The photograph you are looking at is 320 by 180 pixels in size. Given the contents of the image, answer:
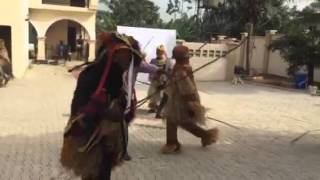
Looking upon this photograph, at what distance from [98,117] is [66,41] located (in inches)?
1322

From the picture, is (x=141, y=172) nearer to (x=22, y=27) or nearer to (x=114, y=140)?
(x=114, y=140)

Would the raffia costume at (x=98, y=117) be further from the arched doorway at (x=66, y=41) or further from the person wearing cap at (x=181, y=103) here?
the arched doorway at (x=66, y=41)

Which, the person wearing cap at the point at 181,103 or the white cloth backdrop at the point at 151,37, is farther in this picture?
the white cloth backdrop at the point at 151,37

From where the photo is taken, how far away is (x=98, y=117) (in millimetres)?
4012

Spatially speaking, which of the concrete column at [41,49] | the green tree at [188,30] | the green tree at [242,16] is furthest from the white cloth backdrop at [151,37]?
the concrete column at [41,49]

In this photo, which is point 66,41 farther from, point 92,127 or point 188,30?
point 92,127

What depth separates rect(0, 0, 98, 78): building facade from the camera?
20.2 m

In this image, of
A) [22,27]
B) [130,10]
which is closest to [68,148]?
[22,27]

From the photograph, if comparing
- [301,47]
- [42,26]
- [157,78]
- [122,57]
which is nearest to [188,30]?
[42,26]

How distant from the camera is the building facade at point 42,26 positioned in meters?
20.2

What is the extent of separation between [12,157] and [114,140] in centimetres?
320

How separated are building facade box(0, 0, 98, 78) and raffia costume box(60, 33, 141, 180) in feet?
54.9

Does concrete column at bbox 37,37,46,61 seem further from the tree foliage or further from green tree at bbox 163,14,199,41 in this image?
the tree foliage

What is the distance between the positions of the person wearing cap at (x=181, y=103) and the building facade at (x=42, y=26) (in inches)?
550
